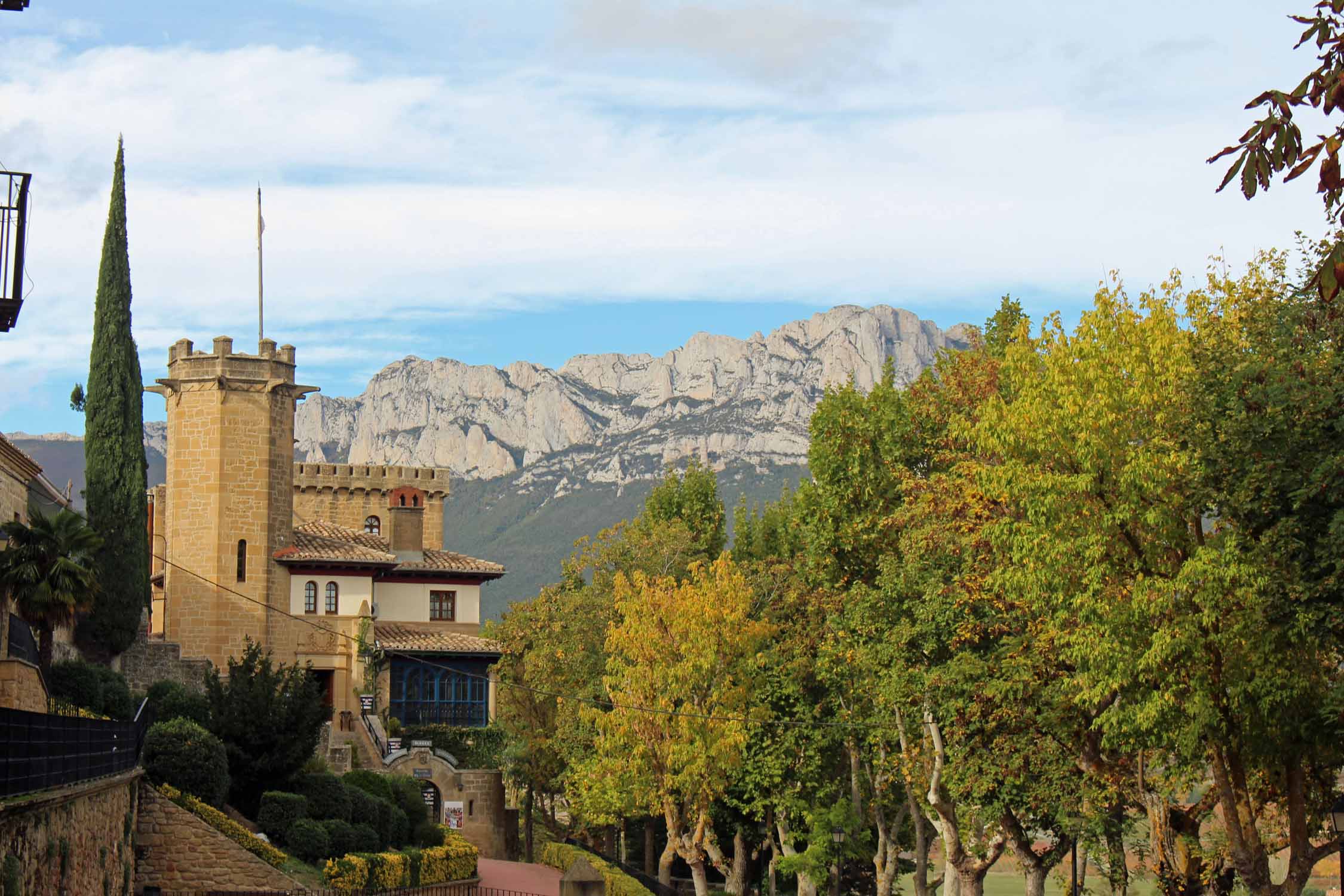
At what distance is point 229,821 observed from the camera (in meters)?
29.2

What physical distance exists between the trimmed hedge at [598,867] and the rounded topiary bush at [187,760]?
741 centimetres

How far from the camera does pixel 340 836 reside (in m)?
33.0

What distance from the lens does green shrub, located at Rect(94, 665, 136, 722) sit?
36625 mm

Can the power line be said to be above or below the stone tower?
below

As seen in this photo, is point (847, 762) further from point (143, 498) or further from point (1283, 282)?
point (1283, 282)

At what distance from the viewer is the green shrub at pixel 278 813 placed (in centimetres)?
3178

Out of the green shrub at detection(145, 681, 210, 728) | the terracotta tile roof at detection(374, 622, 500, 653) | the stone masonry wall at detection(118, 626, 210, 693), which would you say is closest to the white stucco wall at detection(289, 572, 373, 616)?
the terracotta tile roof at detection(374, 622, 500, 653)

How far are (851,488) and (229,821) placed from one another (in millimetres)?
18515

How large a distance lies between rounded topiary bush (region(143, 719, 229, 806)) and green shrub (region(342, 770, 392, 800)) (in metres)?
8.09

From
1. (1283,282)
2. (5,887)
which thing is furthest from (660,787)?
(5,887)

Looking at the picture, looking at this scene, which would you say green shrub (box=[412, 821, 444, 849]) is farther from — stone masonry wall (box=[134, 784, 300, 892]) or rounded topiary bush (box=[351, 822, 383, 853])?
stone masonry wall (box=[134, 784, 300, 892])

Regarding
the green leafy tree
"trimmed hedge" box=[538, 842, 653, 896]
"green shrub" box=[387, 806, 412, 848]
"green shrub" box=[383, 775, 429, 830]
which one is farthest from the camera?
"green shrub" box=[383, 775, 429, 830]

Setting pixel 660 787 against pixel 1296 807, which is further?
pixel 660 787

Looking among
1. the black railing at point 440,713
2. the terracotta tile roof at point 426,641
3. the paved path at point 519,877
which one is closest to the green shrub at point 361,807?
the paved path at point 519,877
